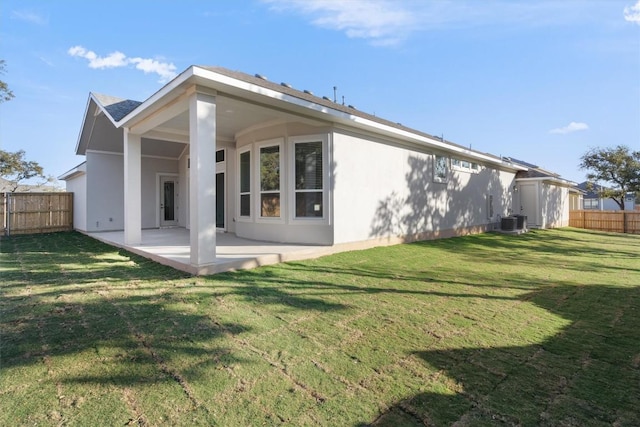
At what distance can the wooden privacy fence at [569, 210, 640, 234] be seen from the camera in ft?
64.8

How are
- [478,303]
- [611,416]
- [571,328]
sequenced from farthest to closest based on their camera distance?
[478,303], [571,328], [611,416]

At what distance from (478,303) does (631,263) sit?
6.41 metres

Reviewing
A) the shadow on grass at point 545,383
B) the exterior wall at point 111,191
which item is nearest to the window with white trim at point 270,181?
the shadow on grass at point 545,383

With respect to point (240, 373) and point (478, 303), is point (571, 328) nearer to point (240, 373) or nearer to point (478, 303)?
A: point (478, 303)

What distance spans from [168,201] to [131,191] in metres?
5.87

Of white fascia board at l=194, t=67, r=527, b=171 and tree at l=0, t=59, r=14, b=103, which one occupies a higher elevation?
tree at l=0, t=59, r=14, b=103

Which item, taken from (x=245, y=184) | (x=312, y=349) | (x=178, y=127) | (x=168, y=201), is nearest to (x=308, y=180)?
(x=245, y=184)

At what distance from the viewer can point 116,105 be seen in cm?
952

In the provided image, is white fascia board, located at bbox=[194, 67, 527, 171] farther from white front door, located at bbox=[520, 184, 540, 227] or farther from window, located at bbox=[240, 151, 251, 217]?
white front door, located at bbox=[520, 184, 540, 227]

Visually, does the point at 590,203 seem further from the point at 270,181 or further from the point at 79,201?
the point at 79,201

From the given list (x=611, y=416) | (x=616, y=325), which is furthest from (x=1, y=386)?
(x=616, y=325)

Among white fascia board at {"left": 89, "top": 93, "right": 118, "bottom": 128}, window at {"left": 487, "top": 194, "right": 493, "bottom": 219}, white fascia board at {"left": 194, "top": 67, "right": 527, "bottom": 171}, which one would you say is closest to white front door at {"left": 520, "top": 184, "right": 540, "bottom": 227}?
window at {"left": 487, "top": 194, "right": 493, "bottom": 219}

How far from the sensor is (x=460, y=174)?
1273cm

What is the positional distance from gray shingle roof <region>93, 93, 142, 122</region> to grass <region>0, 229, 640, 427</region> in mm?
4897
